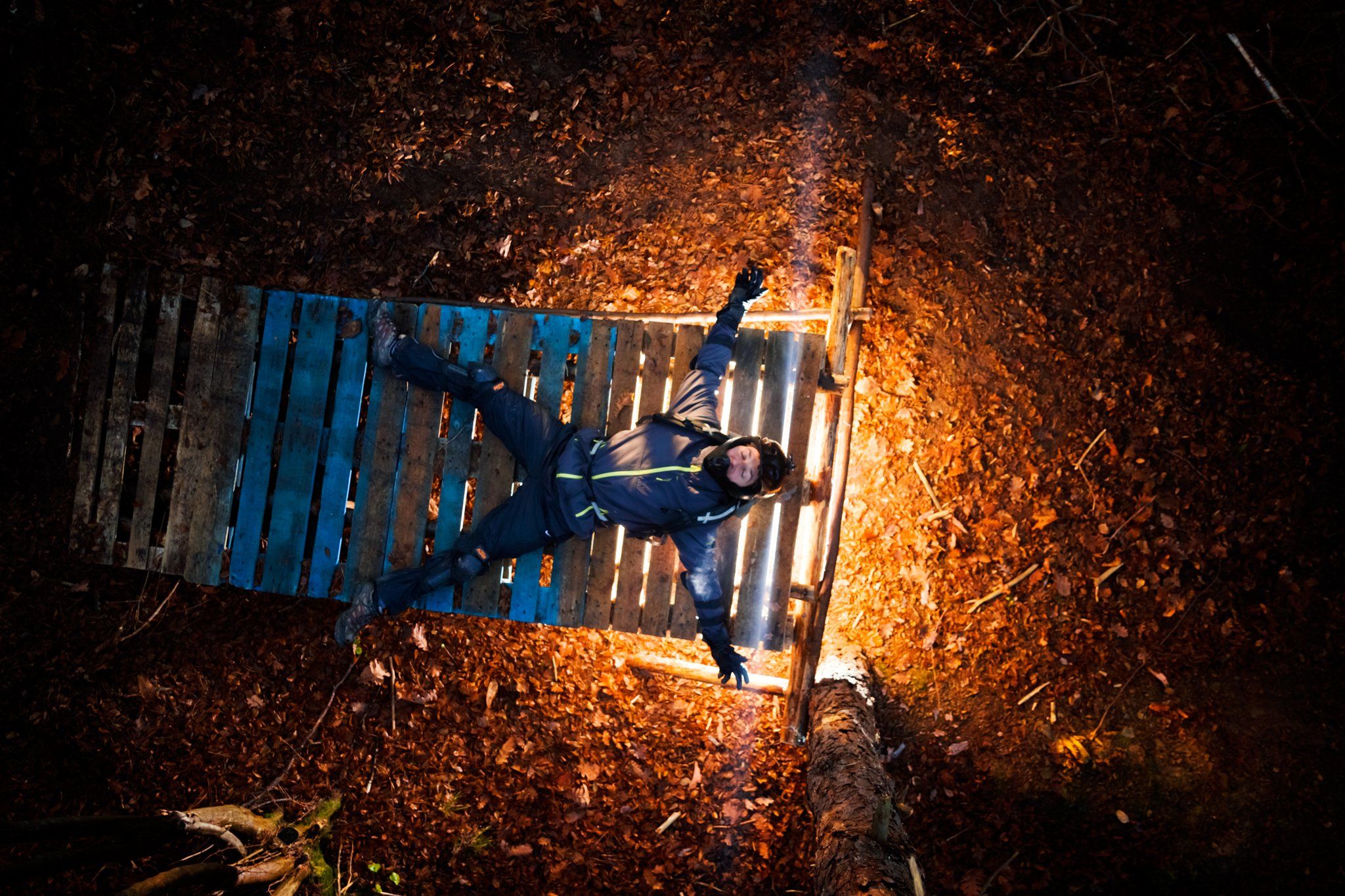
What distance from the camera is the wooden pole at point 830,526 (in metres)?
4.95

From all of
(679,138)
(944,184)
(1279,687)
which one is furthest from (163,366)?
(1279,687)

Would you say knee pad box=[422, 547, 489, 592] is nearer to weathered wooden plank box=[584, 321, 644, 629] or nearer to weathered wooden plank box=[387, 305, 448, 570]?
weathered wooden plank box=[387, 305, 448, 570]

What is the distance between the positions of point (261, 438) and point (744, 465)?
394 centimetres

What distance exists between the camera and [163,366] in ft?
18.5

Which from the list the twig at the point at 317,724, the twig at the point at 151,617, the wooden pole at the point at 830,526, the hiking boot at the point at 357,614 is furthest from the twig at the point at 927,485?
the twig at the point at 151,617

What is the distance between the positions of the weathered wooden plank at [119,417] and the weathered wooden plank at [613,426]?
12.6 feet

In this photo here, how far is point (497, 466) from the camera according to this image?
5508 millimetres

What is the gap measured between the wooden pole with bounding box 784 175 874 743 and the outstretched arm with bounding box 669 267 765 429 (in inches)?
30.7

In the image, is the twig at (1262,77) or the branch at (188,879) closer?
the branch at (188,879)

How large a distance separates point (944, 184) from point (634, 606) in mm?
4536

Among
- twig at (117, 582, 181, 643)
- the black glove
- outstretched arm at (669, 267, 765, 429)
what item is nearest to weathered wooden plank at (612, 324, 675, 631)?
outstretched arm at (669, 267, 765, 429)

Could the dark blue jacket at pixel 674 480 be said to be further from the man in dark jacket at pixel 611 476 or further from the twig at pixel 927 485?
the twig at pixel 927 485

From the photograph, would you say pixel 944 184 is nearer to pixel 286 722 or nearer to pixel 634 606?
pixel 634 606

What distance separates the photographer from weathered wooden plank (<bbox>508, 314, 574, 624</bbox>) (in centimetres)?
543
